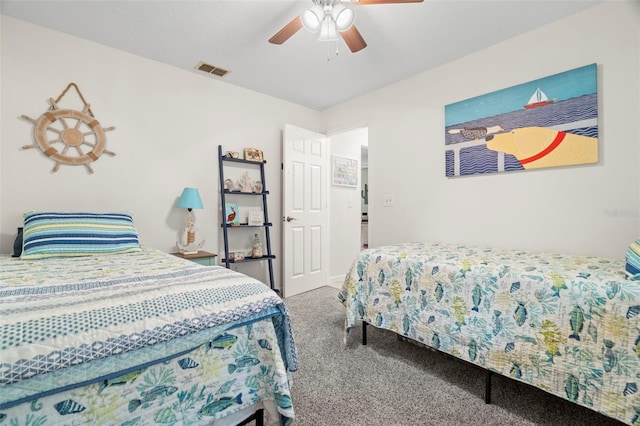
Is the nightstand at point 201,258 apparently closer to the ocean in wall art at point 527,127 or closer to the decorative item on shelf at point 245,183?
the decorative item on shelf at point 245,183

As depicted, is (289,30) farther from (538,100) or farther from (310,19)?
(538,100)

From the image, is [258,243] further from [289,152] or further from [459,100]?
[459,100]

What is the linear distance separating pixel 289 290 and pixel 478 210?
221 cm

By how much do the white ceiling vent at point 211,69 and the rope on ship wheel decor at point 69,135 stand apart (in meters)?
1.01

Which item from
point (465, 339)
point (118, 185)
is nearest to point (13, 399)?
point (465, 339)

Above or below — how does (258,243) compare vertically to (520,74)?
below

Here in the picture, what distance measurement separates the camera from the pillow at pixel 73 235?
1867mm

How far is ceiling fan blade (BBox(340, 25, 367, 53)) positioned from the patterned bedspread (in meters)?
1.68

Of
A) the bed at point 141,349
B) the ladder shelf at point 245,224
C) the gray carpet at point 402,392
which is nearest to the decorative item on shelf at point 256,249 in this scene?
the ladder shelf at point 245,224

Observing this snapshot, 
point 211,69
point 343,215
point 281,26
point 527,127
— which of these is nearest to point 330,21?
point 281,26

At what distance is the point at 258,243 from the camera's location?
11.1 feet

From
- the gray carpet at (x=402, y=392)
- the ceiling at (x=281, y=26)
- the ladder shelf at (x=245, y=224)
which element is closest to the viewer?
the gray carpet at (x=402, y=392)

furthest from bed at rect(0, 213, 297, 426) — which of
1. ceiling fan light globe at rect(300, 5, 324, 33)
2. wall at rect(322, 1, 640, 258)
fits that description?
wall at rect(322, 1, 640, 258)

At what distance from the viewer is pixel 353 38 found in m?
1.97
